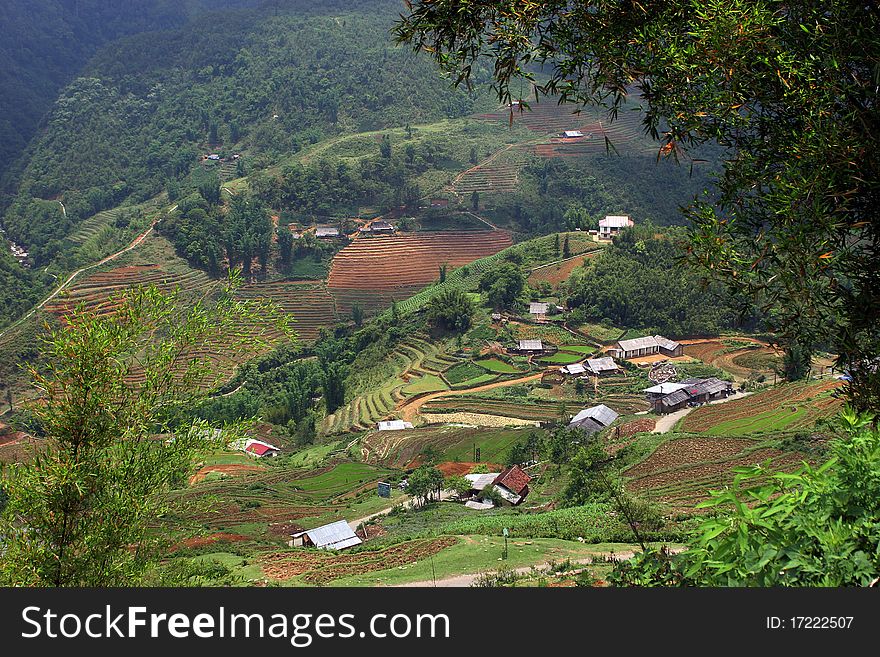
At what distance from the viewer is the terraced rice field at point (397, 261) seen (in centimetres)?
5491

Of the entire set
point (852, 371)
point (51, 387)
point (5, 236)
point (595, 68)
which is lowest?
point (5, 236)

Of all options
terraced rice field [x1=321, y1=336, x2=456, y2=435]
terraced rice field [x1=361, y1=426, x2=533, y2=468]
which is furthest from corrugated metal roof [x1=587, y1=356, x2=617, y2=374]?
terraced rice field [x1=321, y1=336, x2=456, y2=435]

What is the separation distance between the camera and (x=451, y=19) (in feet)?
13.8

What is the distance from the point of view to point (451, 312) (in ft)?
138

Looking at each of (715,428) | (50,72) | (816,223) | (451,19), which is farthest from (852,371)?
(50,72)

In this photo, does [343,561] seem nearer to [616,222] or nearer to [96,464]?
[96,464]

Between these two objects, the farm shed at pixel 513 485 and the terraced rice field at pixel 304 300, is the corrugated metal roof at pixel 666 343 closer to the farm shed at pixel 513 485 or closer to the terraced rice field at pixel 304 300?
the farm shed at pixel 513 485

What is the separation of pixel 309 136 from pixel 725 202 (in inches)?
2915

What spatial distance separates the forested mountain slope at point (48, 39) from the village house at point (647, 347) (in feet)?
226

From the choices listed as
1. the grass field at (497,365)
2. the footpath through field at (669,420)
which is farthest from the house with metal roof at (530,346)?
the footpath through field at (669,420)

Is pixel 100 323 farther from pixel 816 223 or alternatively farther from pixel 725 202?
pixel 816 223

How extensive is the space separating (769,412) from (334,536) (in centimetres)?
1401

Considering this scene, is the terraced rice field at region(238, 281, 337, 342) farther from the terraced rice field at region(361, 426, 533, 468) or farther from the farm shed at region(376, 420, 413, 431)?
the terraced rice field at region(361, 426, 533, 468)

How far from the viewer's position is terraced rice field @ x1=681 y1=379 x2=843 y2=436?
22.7 m
